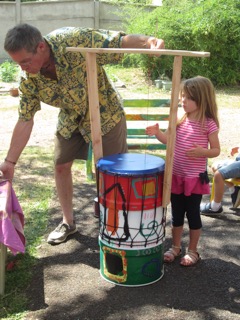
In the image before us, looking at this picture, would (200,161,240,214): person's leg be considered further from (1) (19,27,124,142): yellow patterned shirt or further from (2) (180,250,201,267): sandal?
(1) (19,27,124,142): yellow patterned shirt

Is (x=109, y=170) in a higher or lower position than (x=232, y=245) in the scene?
higher

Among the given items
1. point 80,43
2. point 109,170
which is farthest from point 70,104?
point 109,170

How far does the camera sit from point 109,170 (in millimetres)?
2795

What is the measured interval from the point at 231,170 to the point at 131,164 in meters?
1.43

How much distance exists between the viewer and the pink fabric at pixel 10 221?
2658 mm

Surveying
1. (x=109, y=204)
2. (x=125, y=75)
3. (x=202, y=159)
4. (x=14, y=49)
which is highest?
(x=14, y=49)

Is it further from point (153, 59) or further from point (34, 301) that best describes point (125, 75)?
point (34, 301)

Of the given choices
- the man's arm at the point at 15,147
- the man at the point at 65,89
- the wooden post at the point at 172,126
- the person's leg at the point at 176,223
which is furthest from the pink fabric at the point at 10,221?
the person's leg at the point at 176,223

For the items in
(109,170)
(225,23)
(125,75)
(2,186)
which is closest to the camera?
(109,170)

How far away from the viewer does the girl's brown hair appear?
301 centimetres

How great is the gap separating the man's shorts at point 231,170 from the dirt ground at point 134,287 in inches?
16.4

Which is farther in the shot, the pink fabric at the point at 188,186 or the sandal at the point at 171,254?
the sandal at the point at 171,254

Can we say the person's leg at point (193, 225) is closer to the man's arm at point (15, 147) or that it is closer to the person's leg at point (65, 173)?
the person's leg at point (65, 173)

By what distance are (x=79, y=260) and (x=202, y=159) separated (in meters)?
1.13
